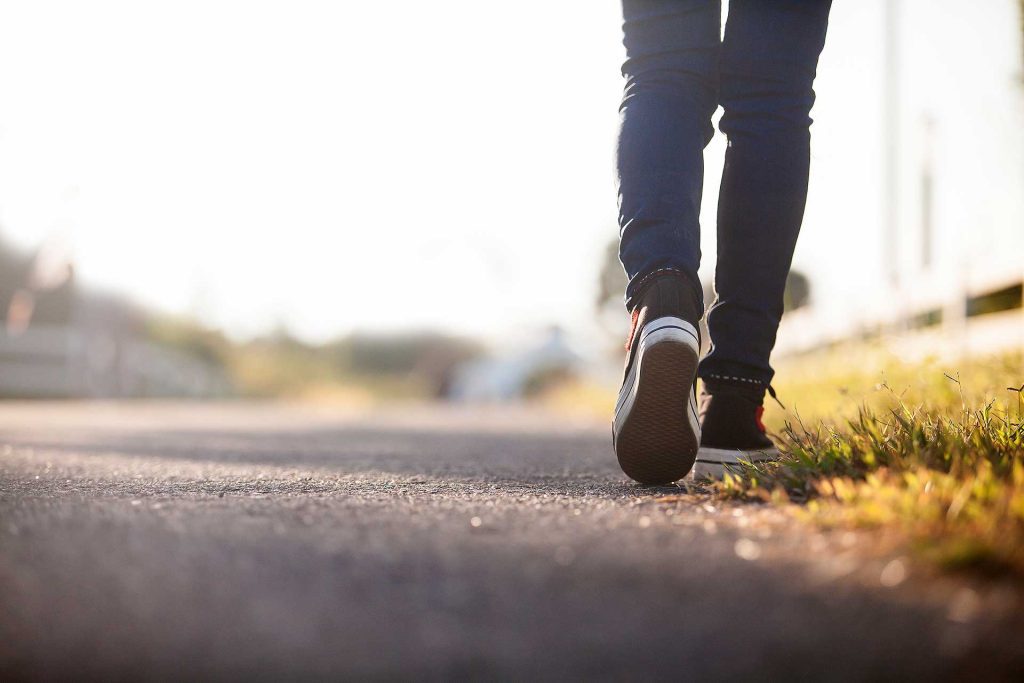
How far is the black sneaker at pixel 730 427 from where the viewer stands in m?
1.72

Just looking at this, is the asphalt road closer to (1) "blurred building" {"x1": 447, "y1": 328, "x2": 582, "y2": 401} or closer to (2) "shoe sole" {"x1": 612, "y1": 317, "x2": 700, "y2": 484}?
(2) "shoe sole" {"x1": 612, "y1": 317, "x2": 700, "y2": 484}

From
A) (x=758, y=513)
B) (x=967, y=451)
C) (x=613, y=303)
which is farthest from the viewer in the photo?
(x=613, y=303)

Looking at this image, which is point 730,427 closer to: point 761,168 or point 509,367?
point 761,168

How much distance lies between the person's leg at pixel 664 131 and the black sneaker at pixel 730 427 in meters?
0.20

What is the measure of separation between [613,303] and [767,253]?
32.7 metres

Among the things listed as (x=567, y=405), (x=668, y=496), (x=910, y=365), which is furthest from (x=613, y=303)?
(x=668, y=496)

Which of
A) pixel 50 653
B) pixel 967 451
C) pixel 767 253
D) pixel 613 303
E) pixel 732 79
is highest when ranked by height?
pixel 613 303

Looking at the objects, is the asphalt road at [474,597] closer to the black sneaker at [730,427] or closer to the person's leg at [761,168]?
the black sneaker at [730,427]

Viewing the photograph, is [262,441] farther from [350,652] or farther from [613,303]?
[613,303]

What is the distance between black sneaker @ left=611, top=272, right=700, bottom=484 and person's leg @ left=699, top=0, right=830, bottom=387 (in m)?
0.17

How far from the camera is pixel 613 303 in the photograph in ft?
113

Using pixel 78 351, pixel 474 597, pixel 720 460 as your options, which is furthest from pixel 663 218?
pixel 78 351

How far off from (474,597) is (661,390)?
775 millimetres

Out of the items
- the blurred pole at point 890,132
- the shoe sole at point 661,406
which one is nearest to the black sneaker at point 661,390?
the shoe sole at point 661,406
